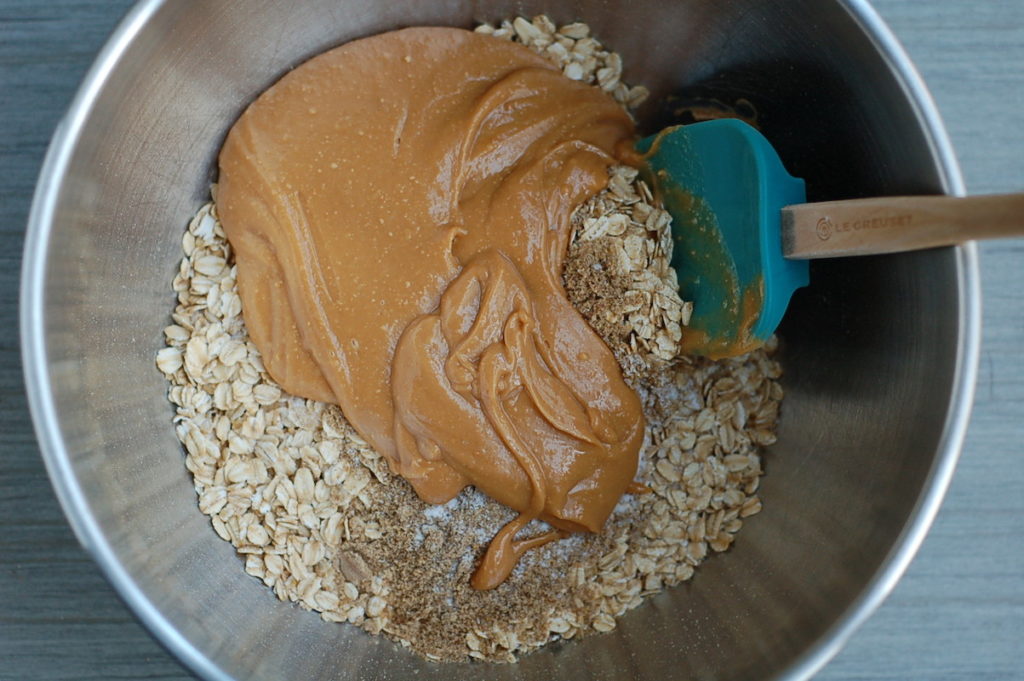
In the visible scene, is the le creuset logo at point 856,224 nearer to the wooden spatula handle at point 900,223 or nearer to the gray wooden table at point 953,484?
the wooden spatula handle at point 900,223

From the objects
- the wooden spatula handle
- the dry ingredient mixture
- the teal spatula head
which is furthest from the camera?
the dry ingredient mixture

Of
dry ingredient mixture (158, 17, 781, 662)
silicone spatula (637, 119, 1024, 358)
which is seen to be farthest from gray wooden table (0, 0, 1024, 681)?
silicone spatula (637, 119, 1024, 358)

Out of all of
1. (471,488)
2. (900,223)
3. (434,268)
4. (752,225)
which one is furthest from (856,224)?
(471,488)

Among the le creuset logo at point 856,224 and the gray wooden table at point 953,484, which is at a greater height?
the le creuset logo at point 856,224

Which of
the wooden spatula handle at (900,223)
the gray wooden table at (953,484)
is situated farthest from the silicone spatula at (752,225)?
the gray wooden table at (953,484)

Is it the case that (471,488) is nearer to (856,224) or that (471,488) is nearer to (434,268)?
(434,268)

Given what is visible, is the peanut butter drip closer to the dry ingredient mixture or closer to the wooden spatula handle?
the dry ingredient mixture
